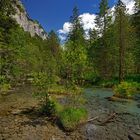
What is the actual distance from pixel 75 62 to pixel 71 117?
4094mm

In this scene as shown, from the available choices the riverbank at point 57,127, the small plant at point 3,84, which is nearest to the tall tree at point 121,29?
the small plant at point 3,84

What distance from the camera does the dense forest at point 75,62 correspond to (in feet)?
59.3

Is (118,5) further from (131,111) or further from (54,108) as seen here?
(54,108)

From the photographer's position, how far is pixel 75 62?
18.0 m

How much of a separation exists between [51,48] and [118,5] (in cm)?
5301

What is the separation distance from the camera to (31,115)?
57.0 ft

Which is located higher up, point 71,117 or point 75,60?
point 75,60

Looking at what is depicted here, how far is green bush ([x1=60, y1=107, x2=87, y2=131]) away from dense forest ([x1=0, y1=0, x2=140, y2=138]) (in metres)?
0.05

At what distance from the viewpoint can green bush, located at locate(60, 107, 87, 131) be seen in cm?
1480

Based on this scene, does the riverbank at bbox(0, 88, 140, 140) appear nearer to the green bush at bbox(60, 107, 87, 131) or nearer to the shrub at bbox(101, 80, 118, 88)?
the green bush at bbox(60, 107, 87, 131)

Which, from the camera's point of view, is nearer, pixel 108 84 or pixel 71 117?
pixel 71 117

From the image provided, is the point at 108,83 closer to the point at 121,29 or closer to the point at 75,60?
the point at 121,29

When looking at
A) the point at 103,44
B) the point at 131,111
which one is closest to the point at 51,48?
the point at 103,44

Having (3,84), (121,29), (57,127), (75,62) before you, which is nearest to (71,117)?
(57,127)
